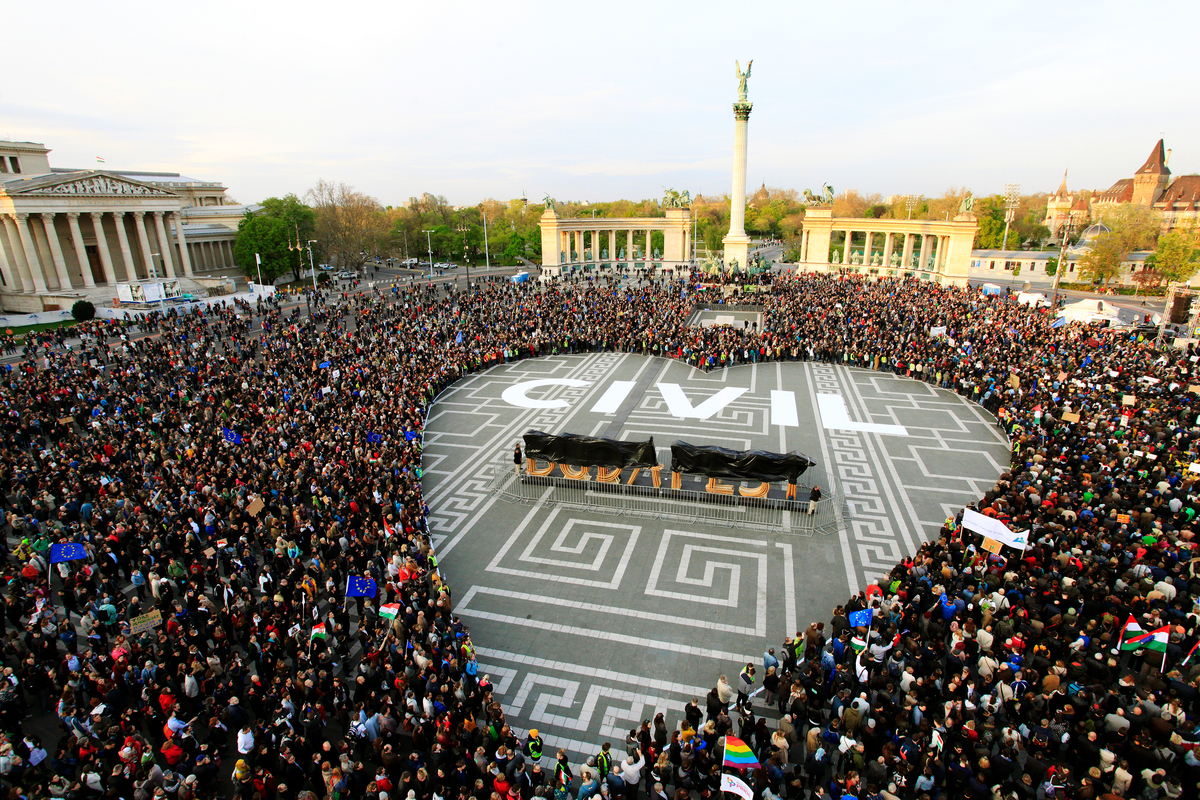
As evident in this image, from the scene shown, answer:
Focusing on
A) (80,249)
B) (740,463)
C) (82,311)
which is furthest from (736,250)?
(80,249)

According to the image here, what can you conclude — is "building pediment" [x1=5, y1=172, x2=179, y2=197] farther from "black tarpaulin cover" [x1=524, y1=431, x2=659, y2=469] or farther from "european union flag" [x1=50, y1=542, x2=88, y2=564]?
"black tarpaulin cover" [x1=524, y1=431, x2=659, y2=469]

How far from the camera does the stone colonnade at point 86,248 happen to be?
158 feet

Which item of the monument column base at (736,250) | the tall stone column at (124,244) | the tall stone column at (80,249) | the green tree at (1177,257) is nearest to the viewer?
the green tree at (1177,257)

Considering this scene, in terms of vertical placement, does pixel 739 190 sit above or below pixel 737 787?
above

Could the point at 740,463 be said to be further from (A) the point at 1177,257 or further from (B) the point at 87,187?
(B) the point at 87,187

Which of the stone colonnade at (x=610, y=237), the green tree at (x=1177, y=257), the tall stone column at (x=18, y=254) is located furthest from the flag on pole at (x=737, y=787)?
the tall stone column at (x=18, y=254)

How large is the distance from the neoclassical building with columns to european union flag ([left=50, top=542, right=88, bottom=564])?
49.5m

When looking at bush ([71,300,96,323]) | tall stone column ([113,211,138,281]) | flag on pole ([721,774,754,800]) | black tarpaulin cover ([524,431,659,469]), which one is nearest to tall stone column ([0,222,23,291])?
tall stone column ([113,211,138,281])

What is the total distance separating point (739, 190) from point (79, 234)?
60132mm

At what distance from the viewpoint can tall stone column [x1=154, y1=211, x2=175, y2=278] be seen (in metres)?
56.9

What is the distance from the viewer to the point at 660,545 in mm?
15531

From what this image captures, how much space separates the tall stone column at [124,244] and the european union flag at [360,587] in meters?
60.3

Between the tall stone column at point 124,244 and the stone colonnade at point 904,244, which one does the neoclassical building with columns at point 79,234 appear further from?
the stone colonnade at point 904,244

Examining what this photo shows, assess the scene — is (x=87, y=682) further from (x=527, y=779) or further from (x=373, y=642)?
(x=527, y=779)
